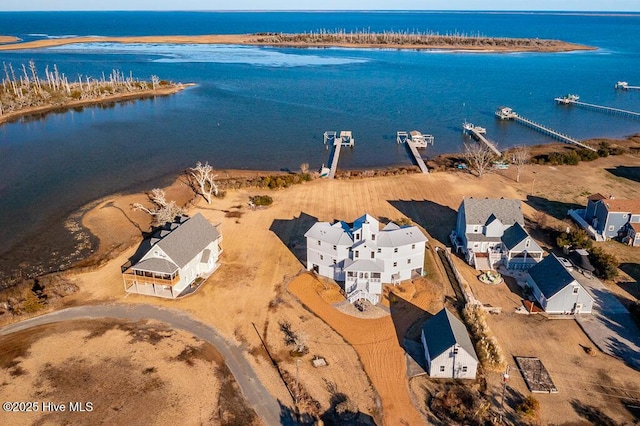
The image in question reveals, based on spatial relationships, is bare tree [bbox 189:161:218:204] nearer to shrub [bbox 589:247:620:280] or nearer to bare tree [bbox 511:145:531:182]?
bare tree [bbox 511:145:531:182]

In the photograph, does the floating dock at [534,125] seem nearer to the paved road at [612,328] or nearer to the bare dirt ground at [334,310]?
the bare dirt ground at [334,310]

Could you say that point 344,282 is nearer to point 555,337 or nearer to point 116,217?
point 555,337

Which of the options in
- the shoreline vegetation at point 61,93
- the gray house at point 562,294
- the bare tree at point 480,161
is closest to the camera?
the gray house at point 562,294

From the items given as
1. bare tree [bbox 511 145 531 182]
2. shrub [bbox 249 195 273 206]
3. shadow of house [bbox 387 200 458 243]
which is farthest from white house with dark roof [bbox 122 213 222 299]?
bare tree [bbox 511 145 531 182]

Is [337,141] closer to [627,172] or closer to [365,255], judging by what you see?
[627,172]

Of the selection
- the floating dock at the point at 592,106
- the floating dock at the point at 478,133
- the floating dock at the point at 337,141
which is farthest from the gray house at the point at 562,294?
the floating dock at the point at 592,106

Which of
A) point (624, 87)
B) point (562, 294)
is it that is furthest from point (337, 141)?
point (624, 87)

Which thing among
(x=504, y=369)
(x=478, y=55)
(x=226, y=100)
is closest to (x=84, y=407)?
(x=504, y=369)
